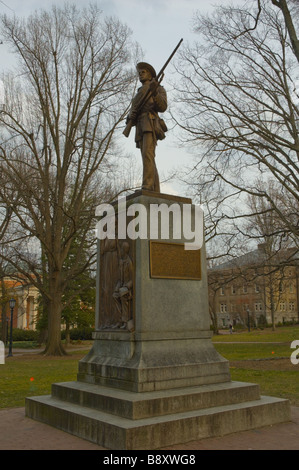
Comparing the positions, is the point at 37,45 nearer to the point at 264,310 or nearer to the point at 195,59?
the point at 195,59

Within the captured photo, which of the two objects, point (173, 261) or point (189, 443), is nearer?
point (189, 443)

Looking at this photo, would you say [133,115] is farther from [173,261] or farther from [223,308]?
[223,308]

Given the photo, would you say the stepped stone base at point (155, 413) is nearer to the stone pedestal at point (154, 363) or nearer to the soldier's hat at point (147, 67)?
the stone pedestal at point (154, 363)

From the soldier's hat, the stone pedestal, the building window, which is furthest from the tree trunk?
the building window

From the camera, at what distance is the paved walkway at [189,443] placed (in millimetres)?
5367

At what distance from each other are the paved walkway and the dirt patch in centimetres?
940

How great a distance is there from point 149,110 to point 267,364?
12.3m

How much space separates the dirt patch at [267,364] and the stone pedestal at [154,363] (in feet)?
30.7

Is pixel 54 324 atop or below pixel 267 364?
atop

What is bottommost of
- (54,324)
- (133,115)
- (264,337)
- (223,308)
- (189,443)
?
(264,337)

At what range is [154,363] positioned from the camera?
20.9 ft

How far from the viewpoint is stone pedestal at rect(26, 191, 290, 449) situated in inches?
221

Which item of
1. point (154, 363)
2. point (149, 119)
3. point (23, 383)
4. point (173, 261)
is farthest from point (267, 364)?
point (149, 119)

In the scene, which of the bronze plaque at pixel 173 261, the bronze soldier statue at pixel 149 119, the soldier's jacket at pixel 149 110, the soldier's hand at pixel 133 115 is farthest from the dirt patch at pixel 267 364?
the soldier's hand at pixel 133 115
